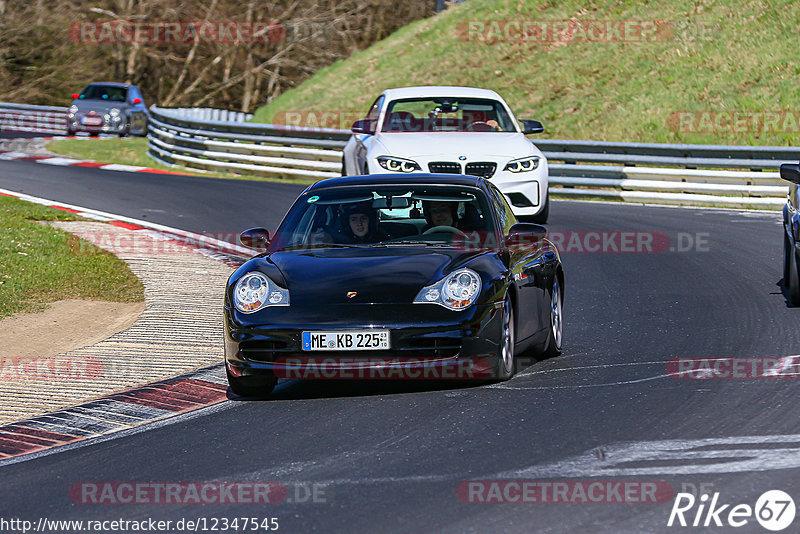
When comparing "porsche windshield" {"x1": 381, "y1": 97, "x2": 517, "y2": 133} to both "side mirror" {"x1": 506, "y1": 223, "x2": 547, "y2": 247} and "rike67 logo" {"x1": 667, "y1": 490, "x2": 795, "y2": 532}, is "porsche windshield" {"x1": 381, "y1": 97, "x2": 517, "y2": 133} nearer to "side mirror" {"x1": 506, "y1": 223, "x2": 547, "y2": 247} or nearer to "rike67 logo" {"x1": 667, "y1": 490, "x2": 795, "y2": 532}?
"side mirror" {"x1": 506, "y1": 223, "x2": 547, "y2": 247}

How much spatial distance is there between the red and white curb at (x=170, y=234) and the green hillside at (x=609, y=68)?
13.8 m

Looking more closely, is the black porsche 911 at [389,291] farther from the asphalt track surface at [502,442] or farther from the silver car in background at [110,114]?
the silver car in background at [110,114]

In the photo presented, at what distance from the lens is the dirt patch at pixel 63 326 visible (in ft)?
32.2

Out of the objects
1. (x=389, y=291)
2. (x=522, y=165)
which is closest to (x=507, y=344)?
(x=389, y=291)

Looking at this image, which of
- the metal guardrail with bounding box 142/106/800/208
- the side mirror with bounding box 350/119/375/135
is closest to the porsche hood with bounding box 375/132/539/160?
the side mirror with bounding box 350/119/375/135

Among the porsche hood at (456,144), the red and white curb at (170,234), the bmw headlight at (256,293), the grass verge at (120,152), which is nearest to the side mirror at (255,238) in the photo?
the bmw headlight at (256,293)

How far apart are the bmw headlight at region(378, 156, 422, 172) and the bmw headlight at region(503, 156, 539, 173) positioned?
42.8 inches

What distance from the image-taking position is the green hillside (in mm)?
28938

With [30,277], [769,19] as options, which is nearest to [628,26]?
[769,19]

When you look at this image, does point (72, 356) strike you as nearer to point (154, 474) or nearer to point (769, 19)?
point (154, 474)

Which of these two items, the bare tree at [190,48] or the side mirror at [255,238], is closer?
the side mirror at [255,238]

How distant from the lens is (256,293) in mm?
8039

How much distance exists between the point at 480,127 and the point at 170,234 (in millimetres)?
4110

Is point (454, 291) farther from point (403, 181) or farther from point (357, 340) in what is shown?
point (403, 181)
